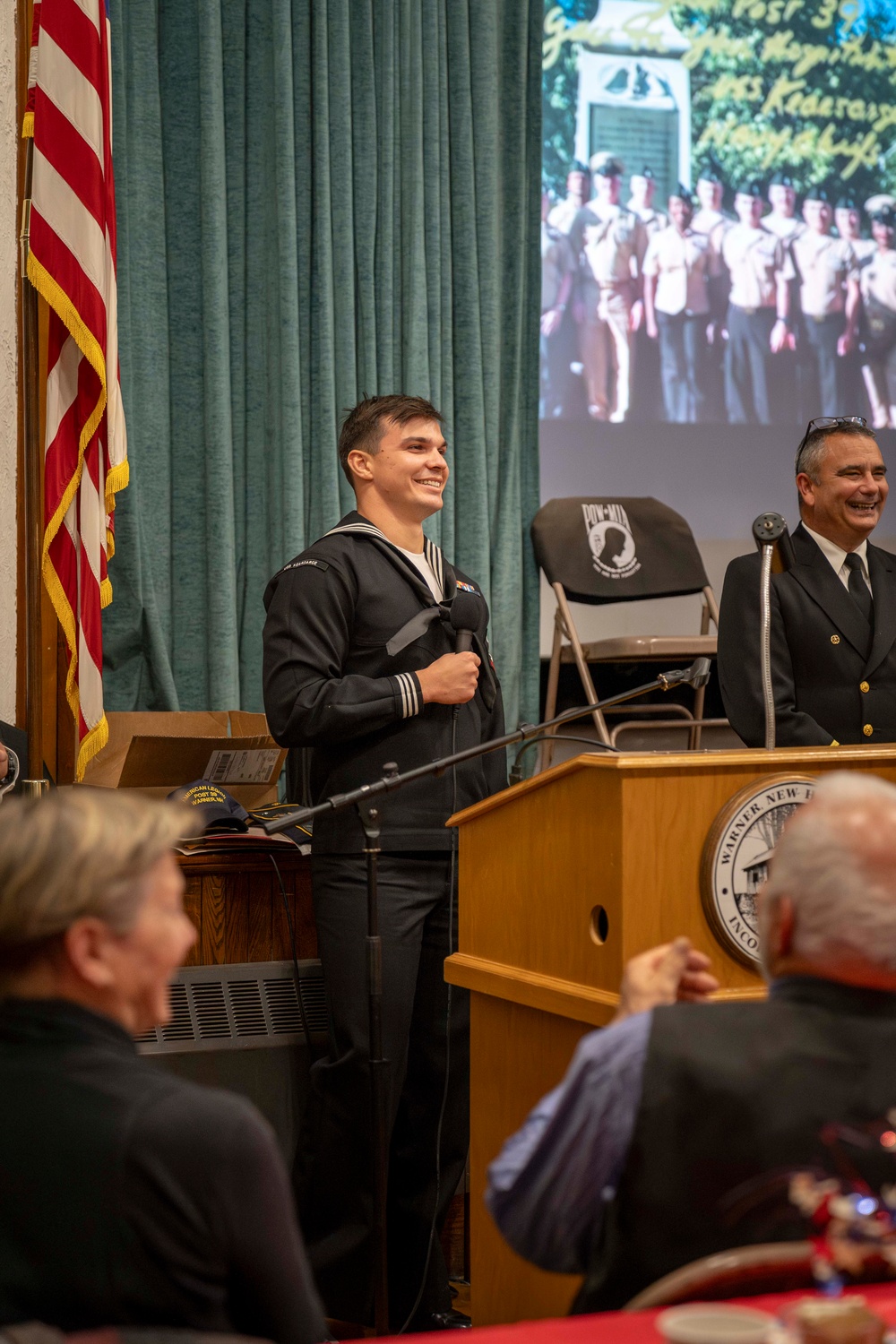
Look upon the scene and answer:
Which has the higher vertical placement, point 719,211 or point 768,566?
point 719,211

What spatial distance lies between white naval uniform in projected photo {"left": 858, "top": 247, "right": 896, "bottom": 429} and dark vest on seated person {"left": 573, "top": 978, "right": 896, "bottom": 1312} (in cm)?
459

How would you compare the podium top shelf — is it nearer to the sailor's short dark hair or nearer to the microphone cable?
the microphone cable

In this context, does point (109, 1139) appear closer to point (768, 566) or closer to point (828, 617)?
point (768, 566)

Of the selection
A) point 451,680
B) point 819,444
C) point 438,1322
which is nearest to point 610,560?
point 819,444

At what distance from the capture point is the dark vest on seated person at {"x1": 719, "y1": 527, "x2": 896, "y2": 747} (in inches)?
117

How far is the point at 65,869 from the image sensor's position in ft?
3.67

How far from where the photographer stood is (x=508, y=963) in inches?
88.3

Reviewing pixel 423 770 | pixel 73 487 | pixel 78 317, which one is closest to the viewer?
pixel 423 770

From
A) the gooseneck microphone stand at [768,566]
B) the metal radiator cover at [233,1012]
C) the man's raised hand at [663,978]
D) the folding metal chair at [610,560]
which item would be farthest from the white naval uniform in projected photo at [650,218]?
the man's raised hand at [663,978]

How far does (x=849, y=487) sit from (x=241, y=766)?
163 cm

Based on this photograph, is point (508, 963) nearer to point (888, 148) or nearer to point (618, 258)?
point (618, 258)

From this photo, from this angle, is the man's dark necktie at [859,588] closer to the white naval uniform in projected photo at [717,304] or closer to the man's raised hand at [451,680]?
the man's raised hand at [451,680]

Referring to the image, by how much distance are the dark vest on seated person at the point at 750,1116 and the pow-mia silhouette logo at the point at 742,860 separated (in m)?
0.74

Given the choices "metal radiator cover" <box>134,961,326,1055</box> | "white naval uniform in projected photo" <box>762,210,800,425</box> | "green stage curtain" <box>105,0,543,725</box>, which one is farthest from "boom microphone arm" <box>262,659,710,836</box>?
"white naval uniform in projected photo" <box>762,210,800,425</box>
